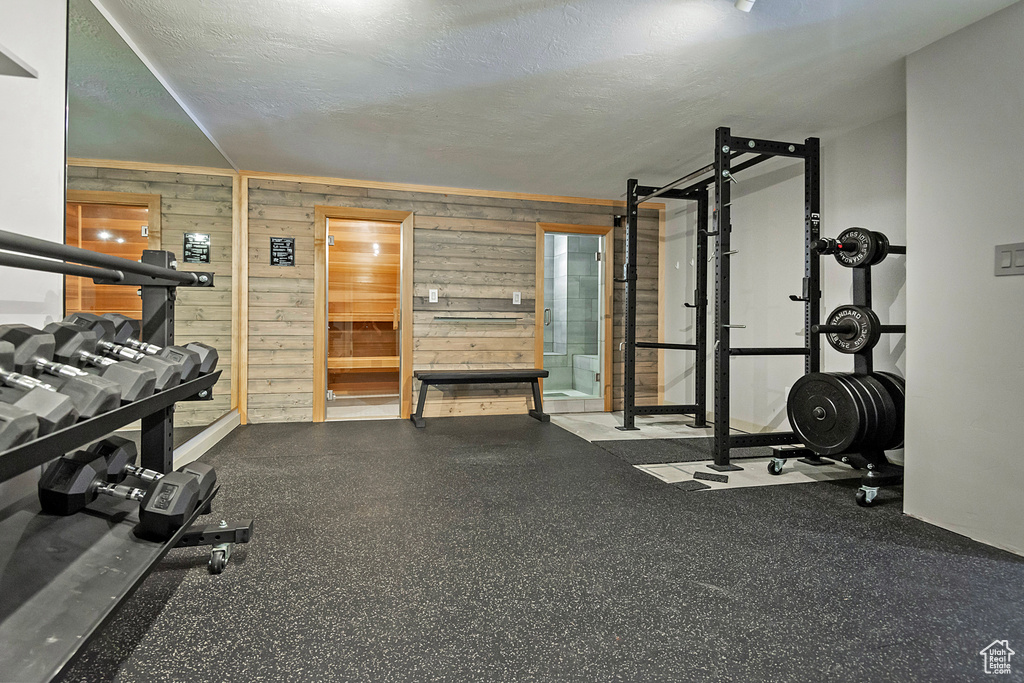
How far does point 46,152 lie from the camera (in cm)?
189

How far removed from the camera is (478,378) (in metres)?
4.89

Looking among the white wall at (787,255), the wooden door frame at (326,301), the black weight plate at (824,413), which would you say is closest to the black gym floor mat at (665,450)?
the white wall at (787,255)

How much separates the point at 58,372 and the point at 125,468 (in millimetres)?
730

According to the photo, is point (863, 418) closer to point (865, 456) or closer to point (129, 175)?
point (865, 456)

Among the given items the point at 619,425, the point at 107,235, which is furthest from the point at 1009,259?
the point at 107,235

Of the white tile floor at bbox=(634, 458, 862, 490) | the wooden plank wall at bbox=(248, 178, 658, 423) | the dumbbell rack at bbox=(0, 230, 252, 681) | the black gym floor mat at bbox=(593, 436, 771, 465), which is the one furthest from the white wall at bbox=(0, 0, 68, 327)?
the black gym floor mat at bbox=(593, 436, 771, 465)

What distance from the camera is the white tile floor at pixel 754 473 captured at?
308 centimetres

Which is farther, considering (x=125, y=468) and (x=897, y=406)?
(x=897, y=406)

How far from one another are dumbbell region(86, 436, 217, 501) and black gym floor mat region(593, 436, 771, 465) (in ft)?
8.24

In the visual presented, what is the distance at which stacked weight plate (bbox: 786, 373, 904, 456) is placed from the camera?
2721 millimetres

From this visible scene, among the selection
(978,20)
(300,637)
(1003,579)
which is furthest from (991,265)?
(300,637)

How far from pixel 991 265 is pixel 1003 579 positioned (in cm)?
123

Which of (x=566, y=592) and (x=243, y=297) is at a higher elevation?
(x=243, y=297)

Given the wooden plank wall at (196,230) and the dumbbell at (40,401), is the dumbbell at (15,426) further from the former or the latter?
the wooden plank wall at (196,230)
